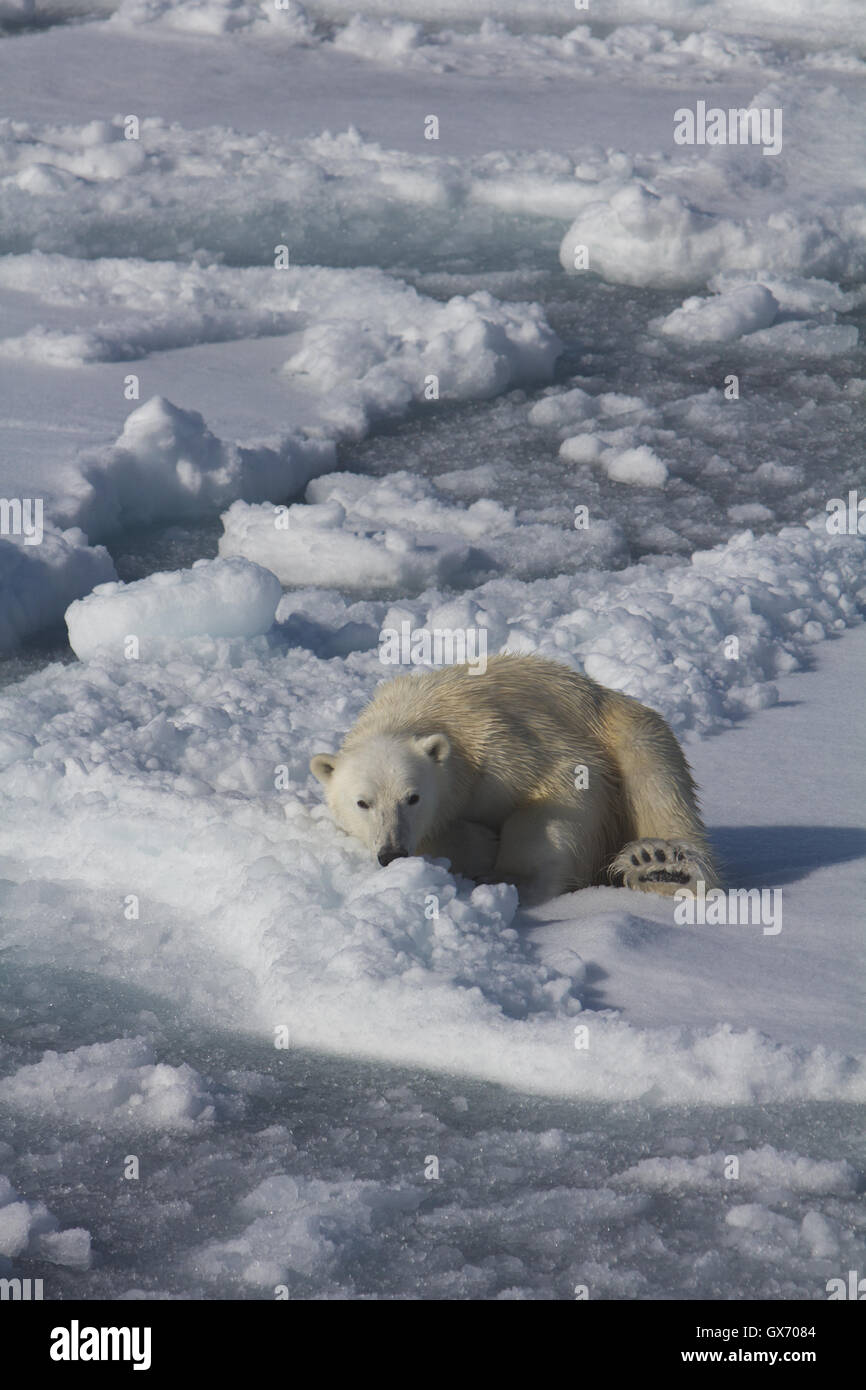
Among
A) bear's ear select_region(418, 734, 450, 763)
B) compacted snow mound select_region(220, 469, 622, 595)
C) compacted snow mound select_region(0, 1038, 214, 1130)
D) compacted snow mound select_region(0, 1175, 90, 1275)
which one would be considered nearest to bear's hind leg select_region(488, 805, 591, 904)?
bear's ear select_region(418, 734, 450, 763)

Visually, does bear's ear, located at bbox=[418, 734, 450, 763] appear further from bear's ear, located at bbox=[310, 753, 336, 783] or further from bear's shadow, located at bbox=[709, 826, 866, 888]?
bear's shadow, located at bbox=[709, 826, 866, 888]

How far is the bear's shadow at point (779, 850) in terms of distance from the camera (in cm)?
374

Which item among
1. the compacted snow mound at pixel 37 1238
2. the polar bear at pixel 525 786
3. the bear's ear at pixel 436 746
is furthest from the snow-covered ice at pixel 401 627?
the bear's ear at pixel 436 746

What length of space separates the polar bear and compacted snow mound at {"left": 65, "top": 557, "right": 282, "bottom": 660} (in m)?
1.48

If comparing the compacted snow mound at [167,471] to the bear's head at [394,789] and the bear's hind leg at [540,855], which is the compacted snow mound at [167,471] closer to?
the bear's head at [394,789]

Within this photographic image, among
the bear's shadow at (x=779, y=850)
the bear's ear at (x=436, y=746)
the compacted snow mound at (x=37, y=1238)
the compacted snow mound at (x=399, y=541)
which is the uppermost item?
the compacted snow mound at (x=399, y=541)

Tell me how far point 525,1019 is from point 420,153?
29.3 ft

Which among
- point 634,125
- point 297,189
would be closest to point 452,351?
point 297,189

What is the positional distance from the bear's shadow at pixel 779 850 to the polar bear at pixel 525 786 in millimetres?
222

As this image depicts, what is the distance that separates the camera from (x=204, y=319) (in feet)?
27.0

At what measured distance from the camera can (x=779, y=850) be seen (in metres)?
3.91

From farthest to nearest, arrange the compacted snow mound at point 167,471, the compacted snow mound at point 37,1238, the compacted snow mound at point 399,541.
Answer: the compacted snow mound at point 167,471 < the compacted snow mound at point 399,541 < the compacted snow mound at point 37,1238

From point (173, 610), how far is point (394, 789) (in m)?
1.91
